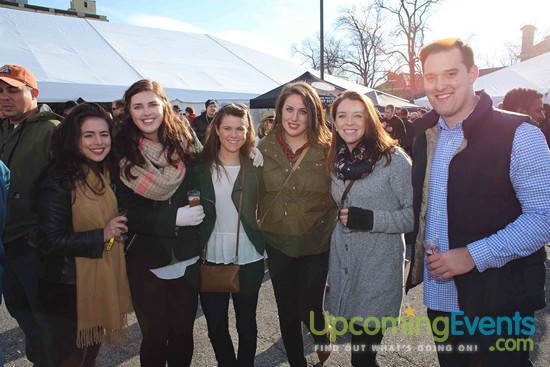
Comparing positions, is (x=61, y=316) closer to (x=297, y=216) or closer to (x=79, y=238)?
(x=79, y=238)

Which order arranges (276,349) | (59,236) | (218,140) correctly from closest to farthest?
(59,236) < (218,140) < (276,349)

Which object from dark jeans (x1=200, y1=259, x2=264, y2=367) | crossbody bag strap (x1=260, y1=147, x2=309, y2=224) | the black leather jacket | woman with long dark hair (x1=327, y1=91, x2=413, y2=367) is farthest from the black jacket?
woman with long dark hair (x1=327, y1=91, x2=413, y2=367)

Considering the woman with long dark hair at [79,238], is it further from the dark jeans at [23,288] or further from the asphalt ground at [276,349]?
the asphalt ground at [276,349]

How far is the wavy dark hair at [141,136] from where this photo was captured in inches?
95.1

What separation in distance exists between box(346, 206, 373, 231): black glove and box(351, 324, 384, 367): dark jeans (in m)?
0.67

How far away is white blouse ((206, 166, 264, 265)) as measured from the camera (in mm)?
2602

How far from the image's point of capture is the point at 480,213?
5.84ft

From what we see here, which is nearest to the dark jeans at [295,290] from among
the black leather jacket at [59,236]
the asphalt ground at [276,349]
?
the asphalt ground at [276,349]

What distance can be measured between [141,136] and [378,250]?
1778 mm

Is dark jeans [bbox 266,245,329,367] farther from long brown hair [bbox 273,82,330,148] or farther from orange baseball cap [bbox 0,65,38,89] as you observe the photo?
orange baseball cap [bbox 0,65,38,89]

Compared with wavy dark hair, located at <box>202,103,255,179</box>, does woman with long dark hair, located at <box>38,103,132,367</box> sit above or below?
below

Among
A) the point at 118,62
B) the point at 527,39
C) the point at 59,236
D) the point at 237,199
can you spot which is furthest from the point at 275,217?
the point at 527,39

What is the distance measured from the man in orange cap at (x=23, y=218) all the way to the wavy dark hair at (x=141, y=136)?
71cm

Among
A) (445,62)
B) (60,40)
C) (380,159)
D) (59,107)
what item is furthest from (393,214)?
(60,40)
